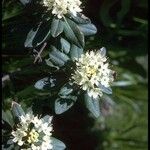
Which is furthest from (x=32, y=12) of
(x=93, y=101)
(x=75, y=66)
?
(x=93, y=101)

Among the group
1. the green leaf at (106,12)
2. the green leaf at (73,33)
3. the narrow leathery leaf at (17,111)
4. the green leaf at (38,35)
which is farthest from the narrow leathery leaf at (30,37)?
the green leaf at (106,12)

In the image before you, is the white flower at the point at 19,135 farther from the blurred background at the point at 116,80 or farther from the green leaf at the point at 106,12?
the green leaf at the point at 106,12

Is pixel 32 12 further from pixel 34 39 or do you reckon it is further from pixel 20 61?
pixel 20 61

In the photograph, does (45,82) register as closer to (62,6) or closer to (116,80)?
(62,6)

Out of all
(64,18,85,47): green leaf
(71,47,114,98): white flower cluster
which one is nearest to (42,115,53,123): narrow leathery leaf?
(71,47,114,98): white flower cluster

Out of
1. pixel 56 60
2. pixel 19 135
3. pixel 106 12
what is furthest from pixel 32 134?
pixel 106 12
